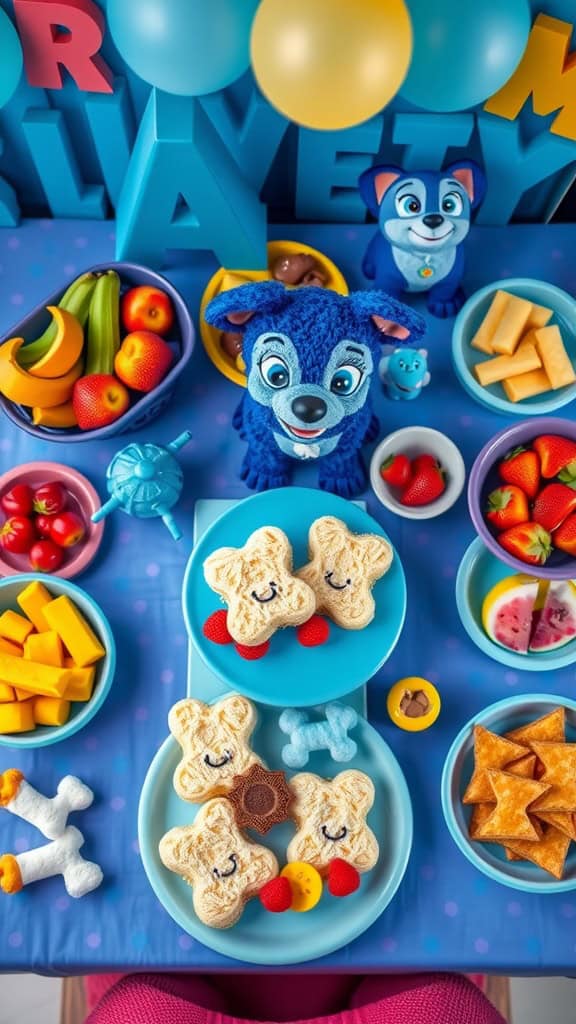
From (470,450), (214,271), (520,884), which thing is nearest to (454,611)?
(470,450)

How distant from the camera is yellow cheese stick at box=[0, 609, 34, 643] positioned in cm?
112

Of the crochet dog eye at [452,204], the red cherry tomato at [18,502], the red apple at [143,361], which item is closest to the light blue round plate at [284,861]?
the red cherry tomato at [18,502]

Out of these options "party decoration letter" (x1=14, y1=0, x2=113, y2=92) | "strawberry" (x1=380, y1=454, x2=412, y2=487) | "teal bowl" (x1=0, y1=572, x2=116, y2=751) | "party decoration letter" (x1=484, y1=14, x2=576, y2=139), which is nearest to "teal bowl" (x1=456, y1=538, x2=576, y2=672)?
"strawberry" (x1=380, y1=454, x2=412, y2=487)

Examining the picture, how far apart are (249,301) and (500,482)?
0.44 metres

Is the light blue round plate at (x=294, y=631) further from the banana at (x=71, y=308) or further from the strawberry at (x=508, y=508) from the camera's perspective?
the banana at (x=71, y=308)

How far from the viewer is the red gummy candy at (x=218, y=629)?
106 centimetres

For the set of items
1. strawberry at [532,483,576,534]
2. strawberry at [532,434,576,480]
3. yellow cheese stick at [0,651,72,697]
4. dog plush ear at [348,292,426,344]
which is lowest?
yellow cheese stick at [0,651,72,697]

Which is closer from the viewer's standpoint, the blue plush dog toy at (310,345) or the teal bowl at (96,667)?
the blue plush dog toy at (310,345)

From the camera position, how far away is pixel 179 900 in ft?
3.45

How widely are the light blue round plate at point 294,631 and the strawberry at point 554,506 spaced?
0.19m

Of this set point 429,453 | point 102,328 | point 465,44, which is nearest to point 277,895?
point 429,453

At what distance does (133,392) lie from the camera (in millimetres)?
1193

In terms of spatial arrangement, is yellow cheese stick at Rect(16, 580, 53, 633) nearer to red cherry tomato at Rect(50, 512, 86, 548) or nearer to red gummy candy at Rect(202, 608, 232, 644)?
red cherry tomato at Rect(50, 512, 86, 548)

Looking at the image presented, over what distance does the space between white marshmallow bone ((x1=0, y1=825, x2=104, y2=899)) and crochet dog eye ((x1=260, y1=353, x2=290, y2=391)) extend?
0.61m
